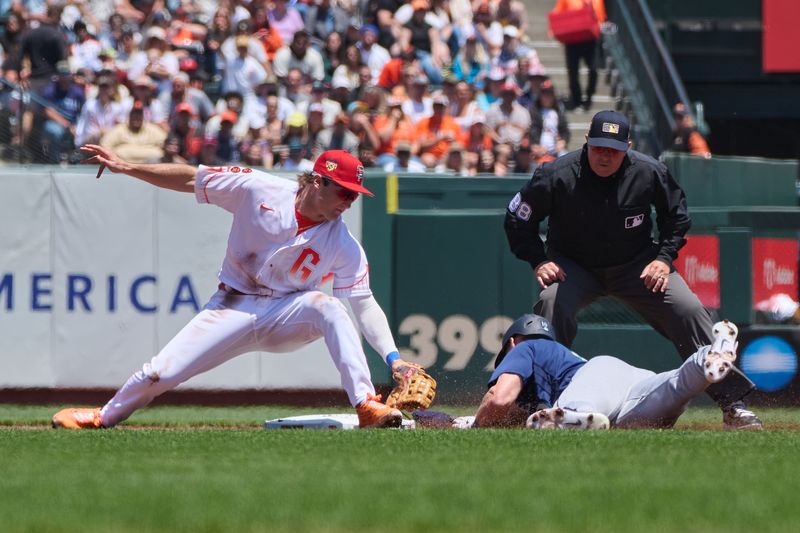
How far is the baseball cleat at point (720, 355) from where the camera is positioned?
7238 mm

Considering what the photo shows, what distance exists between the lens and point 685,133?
46.2ft

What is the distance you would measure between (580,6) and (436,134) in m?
2.69

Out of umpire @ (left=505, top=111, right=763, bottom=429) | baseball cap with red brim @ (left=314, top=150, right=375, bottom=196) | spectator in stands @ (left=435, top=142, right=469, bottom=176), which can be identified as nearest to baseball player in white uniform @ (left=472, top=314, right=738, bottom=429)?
umpire @ (left=505, top=111, right=763, bottom=429)

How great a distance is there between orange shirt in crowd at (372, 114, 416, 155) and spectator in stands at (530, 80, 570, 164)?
1.25m

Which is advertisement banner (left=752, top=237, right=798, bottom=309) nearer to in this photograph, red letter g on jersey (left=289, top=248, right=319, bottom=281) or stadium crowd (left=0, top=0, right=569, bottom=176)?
stadium crowd (left=0, top=0, right=569, bottom=176)

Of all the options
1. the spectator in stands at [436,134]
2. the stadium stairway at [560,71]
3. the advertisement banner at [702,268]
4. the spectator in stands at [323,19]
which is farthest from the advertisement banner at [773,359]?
the spectator in stands at [323,19]

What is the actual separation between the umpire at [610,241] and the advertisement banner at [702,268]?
2840 mm

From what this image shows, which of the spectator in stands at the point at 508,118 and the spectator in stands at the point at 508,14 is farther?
the spectator in stands at the point at 508,14

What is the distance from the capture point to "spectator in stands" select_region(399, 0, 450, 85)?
53.1 ft

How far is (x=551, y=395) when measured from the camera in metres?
7.99

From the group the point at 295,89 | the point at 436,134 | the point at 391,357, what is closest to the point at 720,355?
the point at 391,357

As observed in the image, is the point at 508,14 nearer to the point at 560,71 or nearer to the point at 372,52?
the point at 560,71

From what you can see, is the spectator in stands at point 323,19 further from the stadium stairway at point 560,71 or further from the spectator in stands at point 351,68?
the stadium stairway at point 560,71

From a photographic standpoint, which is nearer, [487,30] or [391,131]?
[391,131]
